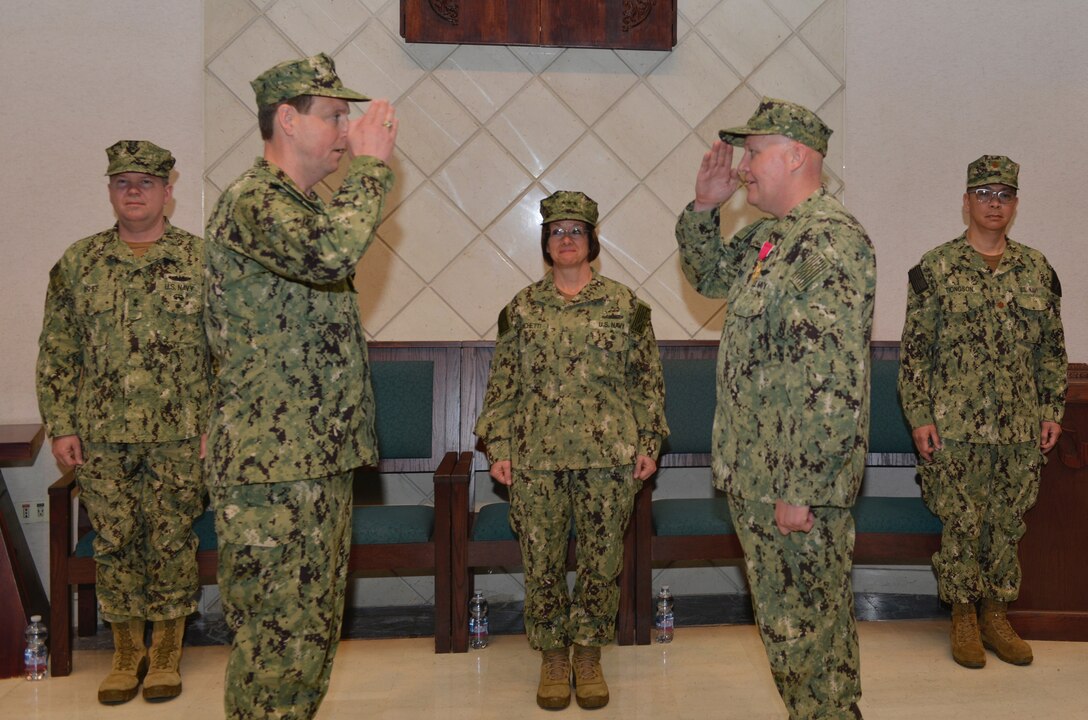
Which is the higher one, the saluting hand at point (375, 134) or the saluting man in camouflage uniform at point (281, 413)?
the saluting hand at point (375, 134)

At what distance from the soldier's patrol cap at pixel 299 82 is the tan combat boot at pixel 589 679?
197 centimetres

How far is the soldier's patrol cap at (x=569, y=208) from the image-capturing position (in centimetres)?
313

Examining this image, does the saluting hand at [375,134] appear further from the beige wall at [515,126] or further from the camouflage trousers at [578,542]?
the beige wall at [515,126]

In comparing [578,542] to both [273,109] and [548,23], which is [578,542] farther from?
[548,23]

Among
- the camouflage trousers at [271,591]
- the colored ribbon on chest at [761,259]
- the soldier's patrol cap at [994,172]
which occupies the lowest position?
the camouflage trousers at [271,591]

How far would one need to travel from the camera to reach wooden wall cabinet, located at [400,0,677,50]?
3982 mm

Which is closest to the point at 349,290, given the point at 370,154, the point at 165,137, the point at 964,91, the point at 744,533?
the point at 370,154

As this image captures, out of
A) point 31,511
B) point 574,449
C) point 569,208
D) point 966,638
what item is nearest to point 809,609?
point 574,449

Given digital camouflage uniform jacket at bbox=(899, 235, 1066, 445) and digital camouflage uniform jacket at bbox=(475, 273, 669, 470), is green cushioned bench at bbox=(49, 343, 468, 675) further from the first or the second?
digital camouflage uniform jacket at bbox=(899, 235, 1066, 445)

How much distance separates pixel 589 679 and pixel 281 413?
1581 mm

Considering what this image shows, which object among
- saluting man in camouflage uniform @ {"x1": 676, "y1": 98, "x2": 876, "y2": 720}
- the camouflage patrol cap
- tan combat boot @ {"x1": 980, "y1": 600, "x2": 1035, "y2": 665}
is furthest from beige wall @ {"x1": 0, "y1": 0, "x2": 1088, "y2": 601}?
saluting man in camouflage uniform @ {"x1": 676, "y1": 98, "x2": 876, "y2": 720}

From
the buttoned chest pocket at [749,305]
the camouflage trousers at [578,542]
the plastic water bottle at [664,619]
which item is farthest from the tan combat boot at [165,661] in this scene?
the buttoned chest pocket at [749,305]

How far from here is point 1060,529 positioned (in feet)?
11.9

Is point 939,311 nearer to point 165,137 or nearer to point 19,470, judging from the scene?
point 165,137
